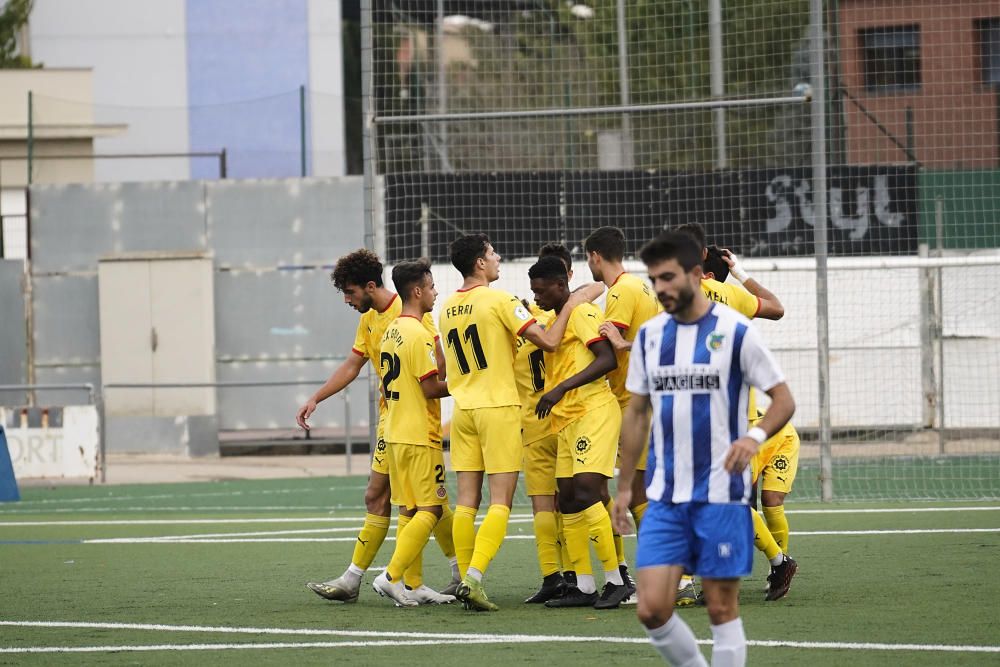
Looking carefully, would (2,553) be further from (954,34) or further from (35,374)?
(954,34)

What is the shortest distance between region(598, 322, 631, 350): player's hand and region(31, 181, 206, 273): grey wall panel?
1859 cm

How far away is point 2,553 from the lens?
41.3 ft

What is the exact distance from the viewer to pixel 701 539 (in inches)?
228

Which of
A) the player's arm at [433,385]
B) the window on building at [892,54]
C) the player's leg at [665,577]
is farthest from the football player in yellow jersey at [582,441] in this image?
the window on building at [892,54]

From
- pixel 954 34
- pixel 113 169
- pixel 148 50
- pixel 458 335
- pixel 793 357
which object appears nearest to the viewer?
pixel 458 335

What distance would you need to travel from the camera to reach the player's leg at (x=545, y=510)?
9.16 metres

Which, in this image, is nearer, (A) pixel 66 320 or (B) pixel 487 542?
(B) pixel 487 542

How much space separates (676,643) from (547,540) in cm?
348

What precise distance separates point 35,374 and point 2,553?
47.3 feet

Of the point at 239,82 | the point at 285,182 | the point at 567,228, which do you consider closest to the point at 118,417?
the point at 285,182

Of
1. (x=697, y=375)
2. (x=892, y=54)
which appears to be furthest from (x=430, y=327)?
(x=892, y=54)

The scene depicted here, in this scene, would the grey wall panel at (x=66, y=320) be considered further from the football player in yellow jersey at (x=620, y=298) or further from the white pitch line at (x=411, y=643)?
the football player in yellow jersey at (x=620, y=298)

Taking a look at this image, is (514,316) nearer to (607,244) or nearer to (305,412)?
(607,244)

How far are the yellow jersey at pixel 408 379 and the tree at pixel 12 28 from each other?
2976cm
